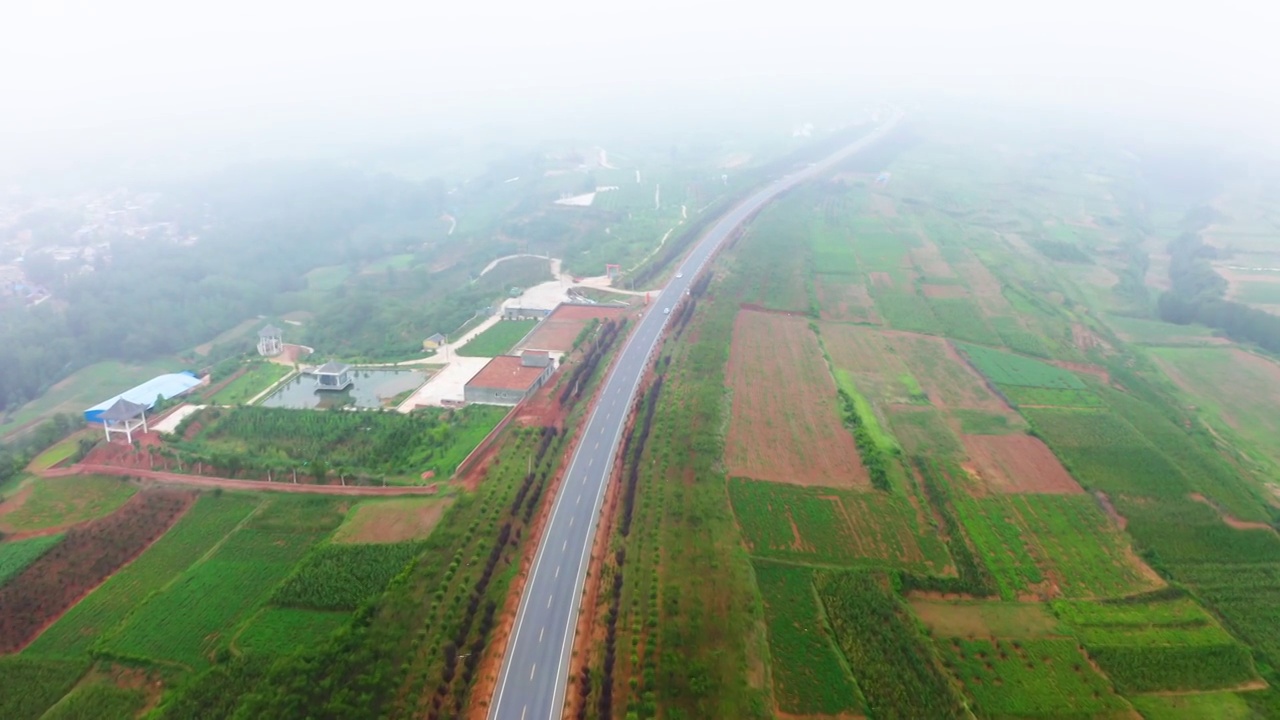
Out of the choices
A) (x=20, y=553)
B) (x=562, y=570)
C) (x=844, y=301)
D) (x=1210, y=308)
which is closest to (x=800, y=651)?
(x=562, y=570)

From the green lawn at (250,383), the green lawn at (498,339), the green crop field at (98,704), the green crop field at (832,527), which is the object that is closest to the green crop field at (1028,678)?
the green crop field at (832,527)

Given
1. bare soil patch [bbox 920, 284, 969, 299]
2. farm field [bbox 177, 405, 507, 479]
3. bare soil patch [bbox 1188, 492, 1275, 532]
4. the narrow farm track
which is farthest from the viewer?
bare soil patch [bbox 920, 284, 969, 299]

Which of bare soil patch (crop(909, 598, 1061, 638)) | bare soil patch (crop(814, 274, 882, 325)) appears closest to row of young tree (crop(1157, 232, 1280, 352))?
bare soil patch (crop(814, 274, 882, 325))

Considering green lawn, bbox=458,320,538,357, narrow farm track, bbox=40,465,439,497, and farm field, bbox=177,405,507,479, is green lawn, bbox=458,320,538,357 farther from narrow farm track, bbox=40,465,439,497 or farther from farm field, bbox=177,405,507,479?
narrow farm track, bbox=40,465,439,497

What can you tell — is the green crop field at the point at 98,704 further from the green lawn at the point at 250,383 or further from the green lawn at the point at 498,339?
the green lawn at the point at 498,339

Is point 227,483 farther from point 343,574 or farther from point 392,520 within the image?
point 343,574
